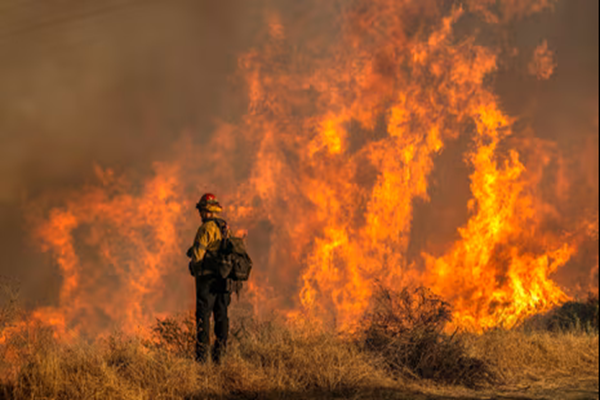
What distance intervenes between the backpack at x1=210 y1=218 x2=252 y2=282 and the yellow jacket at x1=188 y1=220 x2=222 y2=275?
0.41 feet

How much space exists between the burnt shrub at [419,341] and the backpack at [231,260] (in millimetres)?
2254

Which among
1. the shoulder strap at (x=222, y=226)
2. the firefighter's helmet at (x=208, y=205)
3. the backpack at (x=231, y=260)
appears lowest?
the backpack at (x=231, y=260)

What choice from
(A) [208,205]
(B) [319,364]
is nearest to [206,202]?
(A) [208,205]

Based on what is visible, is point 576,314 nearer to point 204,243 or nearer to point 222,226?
point 222,226

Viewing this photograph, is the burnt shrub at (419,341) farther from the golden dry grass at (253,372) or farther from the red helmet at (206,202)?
the red helmet at (206,202)

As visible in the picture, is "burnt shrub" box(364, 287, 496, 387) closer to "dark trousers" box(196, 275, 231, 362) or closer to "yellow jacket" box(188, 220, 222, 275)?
"dark trousers" box(196, 275, 231, 362)

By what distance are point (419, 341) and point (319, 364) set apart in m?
1.85

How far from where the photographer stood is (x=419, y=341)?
827cm

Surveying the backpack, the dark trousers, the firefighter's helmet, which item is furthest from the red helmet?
the dark trousers

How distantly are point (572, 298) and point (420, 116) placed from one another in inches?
345

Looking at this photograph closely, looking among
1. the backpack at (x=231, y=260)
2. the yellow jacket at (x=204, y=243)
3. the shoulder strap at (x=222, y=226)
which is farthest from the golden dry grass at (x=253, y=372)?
the shoulder strap at (x=222, y=226)

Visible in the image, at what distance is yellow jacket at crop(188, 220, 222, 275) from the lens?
26.7 ft

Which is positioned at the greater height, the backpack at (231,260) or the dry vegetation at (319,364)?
the backpack at (231,260)

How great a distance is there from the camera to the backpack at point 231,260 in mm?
8055
